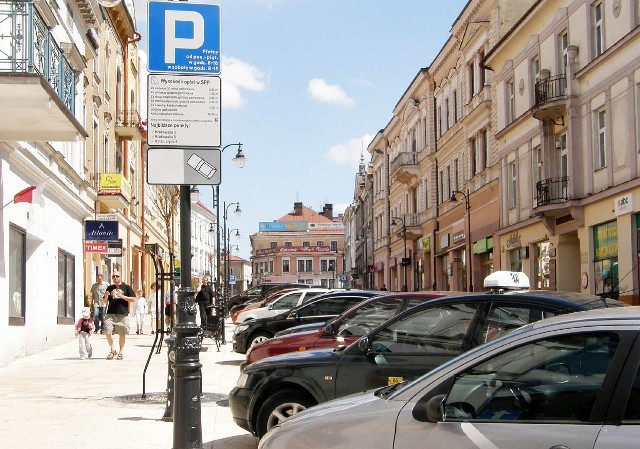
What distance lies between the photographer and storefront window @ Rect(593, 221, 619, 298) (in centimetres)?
2389

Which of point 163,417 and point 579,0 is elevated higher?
point 579,0

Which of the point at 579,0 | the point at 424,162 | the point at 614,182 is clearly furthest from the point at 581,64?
the point at 424,162

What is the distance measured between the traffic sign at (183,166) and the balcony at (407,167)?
153 ft

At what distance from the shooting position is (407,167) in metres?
53.7

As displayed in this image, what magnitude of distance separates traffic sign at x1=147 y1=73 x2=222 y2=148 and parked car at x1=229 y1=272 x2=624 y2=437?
7.27 ft

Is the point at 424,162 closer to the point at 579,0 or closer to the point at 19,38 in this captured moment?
the point at 579,0

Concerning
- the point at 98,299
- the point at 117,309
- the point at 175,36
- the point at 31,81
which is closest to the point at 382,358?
the point at 175,36

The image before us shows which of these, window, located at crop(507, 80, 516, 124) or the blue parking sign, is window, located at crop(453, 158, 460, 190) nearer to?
window, located at crop(507, 80, 516, 124)

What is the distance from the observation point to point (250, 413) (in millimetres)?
7840

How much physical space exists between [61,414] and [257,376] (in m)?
3.80

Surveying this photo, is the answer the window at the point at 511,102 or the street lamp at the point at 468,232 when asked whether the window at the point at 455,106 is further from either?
the window at the point at 511,102

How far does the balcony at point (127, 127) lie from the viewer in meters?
35.0

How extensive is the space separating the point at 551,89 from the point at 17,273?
18.2 meters

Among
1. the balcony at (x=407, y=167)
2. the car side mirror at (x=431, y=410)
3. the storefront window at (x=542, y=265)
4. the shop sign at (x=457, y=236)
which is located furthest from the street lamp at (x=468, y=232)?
the car side mirror at (x=431, y=410)
